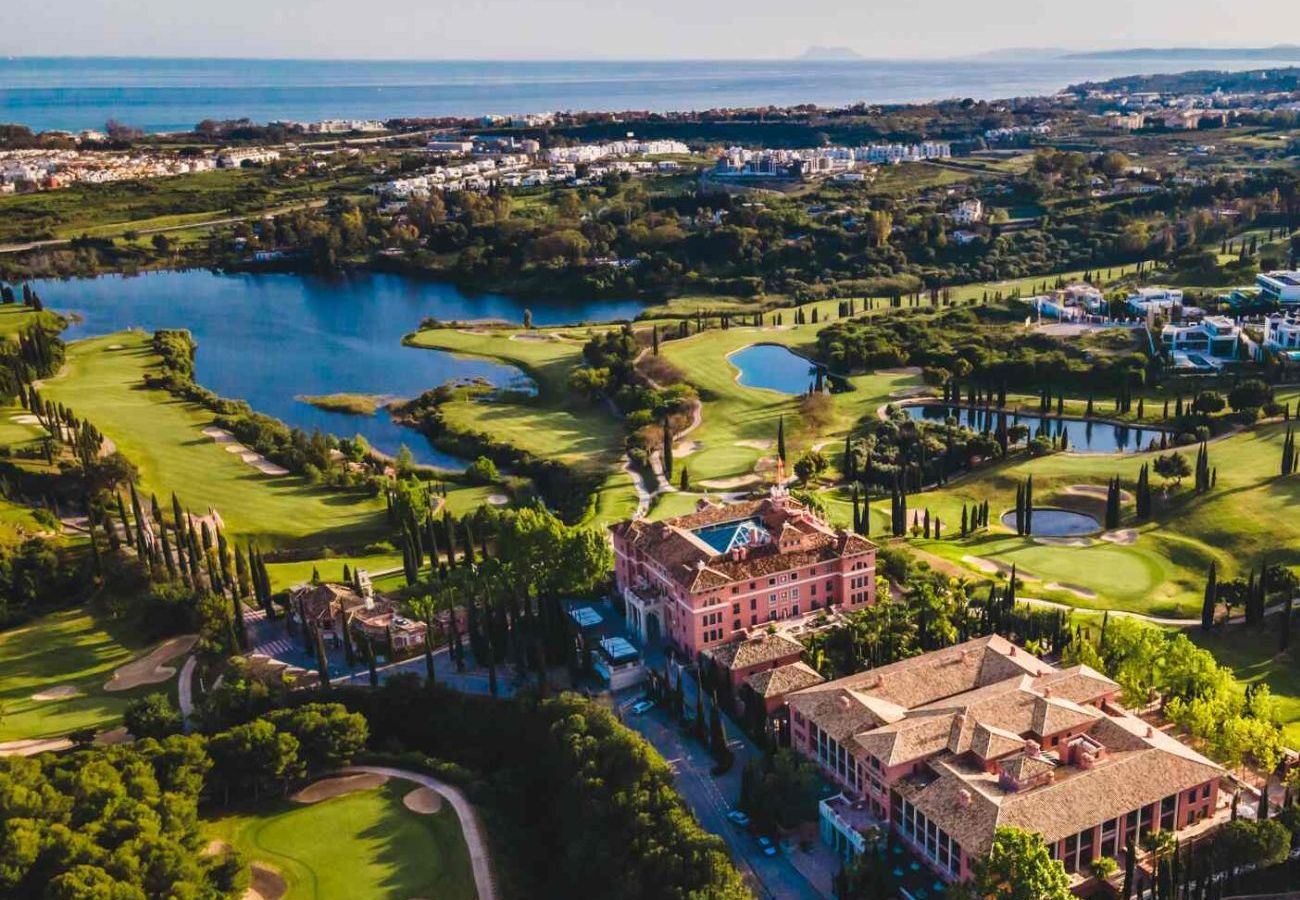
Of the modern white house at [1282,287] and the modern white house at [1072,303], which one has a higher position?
the modern white house at [1282,287]

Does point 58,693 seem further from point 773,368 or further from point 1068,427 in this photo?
point 1068,427

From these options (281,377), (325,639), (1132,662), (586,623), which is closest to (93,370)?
(281,377)

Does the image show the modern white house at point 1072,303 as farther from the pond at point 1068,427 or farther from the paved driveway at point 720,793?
the paved driveway at point 720,793

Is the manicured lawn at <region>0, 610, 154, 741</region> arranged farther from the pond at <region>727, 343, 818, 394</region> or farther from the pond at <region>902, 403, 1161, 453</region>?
the pond at <region>902, 403, 1161, 453</region>

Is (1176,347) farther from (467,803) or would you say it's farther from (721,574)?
(467,803)

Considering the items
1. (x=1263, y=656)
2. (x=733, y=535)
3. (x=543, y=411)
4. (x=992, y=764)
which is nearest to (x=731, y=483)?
(x=733, y=535)

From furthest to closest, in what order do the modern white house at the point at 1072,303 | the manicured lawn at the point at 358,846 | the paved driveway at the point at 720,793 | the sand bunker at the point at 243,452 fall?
1. the modern white house at the point at 1072,303
2. the sand bunker at the point at 243,452
3. the manicured lawn at the point at 358,846
4. the paved driveway at the point at 720,793

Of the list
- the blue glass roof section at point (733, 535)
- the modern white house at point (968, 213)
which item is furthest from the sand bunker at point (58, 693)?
the modern white house at point (968, 213)
